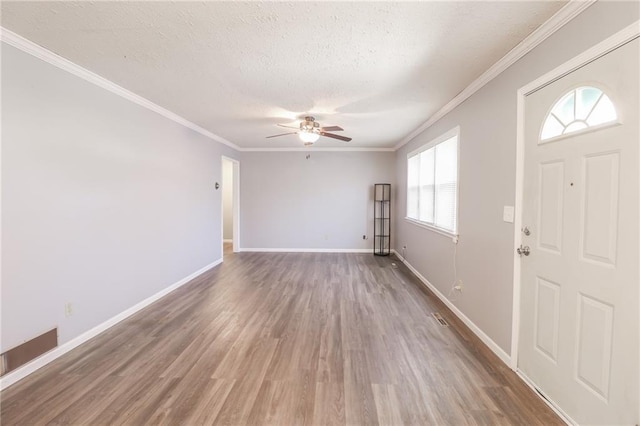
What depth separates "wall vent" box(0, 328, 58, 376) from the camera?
5.94 feet

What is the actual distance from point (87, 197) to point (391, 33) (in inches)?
120

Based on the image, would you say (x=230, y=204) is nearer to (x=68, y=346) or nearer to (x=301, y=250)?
(x=301, y=250)

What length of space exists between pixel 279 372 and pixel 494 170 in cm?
253

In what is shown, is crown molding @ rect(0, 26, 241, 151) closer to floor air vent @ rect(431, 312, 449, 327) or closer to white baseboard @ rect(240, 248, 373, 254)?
white baseboard @ rect(240, 248, 373, 254)

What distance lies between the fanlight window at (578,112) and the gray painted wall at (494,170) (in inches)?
10.1

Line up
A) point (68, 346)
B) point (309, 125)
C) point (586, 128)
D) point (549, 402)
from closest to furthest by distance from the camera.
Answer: point (586, 128) < point (549, 402) < point (68, 346) < point (309, 125)

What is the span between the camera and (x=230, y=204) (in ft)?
24.3

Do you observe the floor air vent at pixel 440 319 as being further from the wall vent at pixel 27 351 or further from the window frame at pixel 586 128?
the wall vent at pixel 27 351

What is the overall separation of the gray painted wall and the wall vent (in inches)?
150

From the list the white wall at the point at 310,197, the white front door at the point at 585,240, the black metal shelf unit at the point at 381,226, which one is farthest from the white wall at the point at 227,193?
the white front door at the point at 585,240

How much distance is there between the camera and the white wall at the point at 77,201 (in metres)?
1.88

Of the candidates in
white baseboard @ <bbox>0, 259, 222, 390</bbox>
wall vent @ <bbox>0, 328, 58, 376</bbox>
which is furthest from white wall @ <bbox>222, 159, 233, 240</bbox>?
wall vent @ <bbox>0, 328, 58, 376</bbox>

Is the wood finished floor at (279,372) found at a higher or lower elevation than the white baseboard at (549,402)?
lower

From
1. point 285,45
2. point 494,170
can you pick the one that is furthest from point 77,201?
point 494,170
